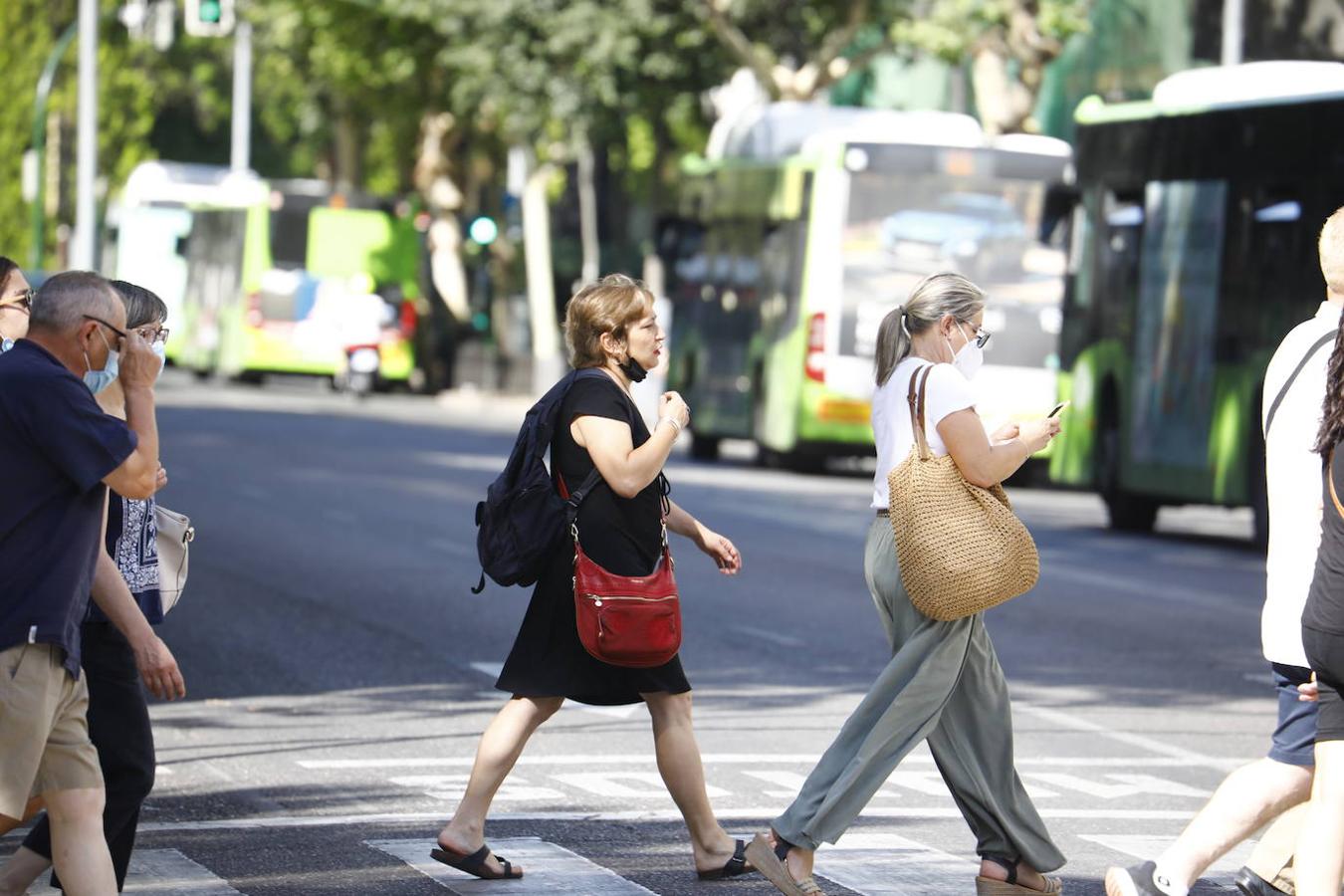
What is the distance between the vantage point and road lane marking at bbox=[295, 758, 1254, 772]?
31.2 ft

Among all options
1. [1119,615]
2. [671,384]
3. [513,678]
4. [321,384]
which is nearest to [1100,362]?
[1119,615]

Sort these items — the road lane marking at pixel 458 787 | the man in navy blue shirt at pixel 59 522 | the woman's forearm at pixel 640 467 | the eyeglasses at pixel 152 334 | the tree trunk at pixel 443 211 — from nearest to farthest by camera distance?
the man in navy blue shirt at pixel 59 522, the eyeglasses at pixel 152 334, the woman's forearm at pixel 640 467, the road lane marking at pixel 458 787, the tree trunk at pixel 443 211

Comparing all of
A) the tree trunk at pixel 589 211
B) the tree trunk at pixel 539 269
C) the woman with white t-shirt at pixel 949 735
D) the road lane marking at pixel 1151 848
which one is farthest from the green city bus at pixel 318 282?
the woman with white t-shirt at pixel 949 735

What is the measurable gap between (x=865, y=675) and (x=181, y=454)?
1467 centimetres

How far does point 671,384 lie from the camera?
31.6 metres

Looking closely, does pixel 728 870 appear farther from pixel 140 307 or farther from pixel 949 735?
pixel 140 307

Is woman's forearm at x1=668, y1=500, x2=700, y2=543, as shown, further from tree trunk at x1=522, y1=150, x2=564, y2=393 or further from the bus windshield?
tree trunk at x1=522, y1=150, x2=564, y2=393

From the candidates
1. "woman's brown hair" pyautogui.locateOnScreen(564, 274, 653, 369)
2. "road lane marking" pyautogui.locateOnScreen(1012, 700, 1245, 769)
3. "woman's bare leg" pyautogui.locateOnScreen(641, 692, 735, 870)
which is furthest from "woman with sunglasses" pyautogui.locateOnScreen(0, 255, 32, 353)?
"road lane marking" pyautogui.locateOnScreen(1012, 700, 1245, 769)

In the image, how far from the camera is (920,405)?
6965 mm

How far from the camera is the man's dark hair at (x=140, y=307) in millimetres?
6734

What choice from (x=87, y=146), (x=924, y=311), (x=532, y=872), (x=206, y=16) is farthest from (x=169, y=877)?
(x=87, y=146)

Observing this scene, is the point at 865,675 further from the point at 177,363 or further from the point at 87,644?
the point at 177,363

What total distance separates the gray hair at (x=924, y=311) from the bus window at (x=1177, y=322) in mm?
13433

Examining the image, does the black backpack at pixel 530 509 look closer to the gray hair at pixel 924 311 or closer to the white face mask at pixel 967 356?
the gray hair at pixel 924 311
